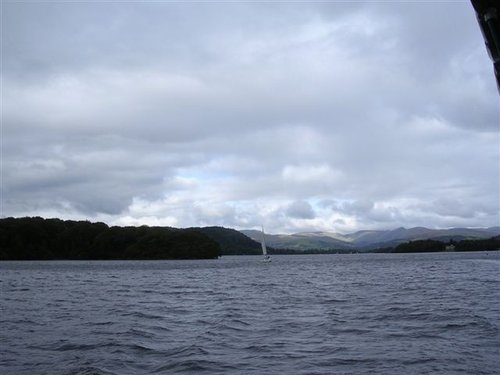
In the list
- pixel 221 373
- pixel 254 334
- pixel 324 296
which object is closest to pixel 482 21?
pixel 221 373

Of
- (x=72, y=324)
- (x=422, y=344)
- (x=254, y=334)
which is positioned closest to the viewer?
(x=422, y=344)

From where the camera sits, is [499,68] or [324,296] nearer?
[499,68]

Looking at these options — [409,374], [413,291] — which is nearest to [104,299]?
[413,291]

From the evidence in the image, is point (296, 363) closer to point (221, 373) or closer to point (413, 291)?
point (221, 373)

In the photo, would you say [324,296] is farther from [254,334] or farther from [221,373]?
[221,373]

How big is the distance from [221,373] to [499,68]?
14.0 m

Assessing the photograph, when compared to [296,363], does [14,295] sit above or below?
above

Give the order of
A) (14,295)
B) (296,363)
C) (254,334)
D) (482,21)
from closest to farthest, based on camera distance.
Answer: (482,21) → (296,363) → (254,334) → (14,295)

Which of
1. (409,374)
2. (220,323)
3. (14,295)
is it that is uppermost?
(14,295)

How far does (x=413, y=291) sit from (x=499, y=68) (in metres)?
45.7

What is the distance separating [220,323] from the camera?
3089 centimetres

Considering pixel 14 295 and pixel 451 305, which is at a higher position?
pixel 14 295

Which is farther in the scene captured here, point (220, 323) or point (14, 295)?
point (14, 295)

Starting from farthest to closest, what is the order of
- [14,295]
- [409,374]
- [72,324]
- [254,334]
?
[14,295]
[72,324]
[254,334]
[409,374]
